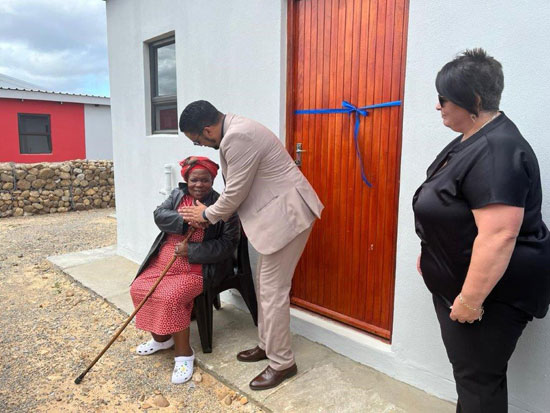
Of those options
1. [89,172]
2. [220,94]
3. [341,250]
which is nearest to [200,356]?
[341,250]

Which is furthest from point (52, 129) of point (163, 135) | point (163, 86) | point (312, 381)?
point (312, 381)

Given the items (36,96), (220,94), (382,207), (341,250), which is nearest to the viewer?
Result: (382,207)

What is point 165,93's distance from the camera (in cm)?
466

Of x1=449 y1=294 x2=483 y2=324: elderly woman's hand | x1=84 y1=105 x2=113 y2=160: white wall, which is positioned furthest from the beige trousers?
x1=84 y1=105 x2=113 y2=160: white wall

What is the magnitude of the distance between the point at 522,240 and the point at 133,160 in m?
4.39

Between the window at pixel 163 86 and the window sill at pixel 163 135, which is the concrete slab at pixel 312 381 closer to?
the window sill at pixel 163 135

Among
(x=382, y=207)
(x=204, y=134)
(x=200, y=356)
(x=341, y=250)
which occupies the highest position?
(x=204, y=134)

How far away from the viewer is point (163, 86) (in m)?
4.68

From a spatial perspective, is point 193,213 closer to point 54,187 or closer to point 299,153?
point 299,153

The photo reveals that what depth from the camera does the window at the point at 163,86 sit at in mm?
4480

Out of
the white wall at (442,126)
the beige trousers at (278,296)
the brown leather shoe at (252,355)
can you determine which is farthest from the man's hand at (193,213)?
the white wall at (442,126)

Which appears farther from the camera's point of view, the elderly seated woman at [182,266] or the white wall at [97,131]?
the white wall at [97,131]

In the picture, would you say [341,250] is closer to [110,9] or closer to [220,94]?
[220,94]

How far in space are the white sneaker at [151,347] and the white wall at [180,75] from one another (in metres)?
1.41
